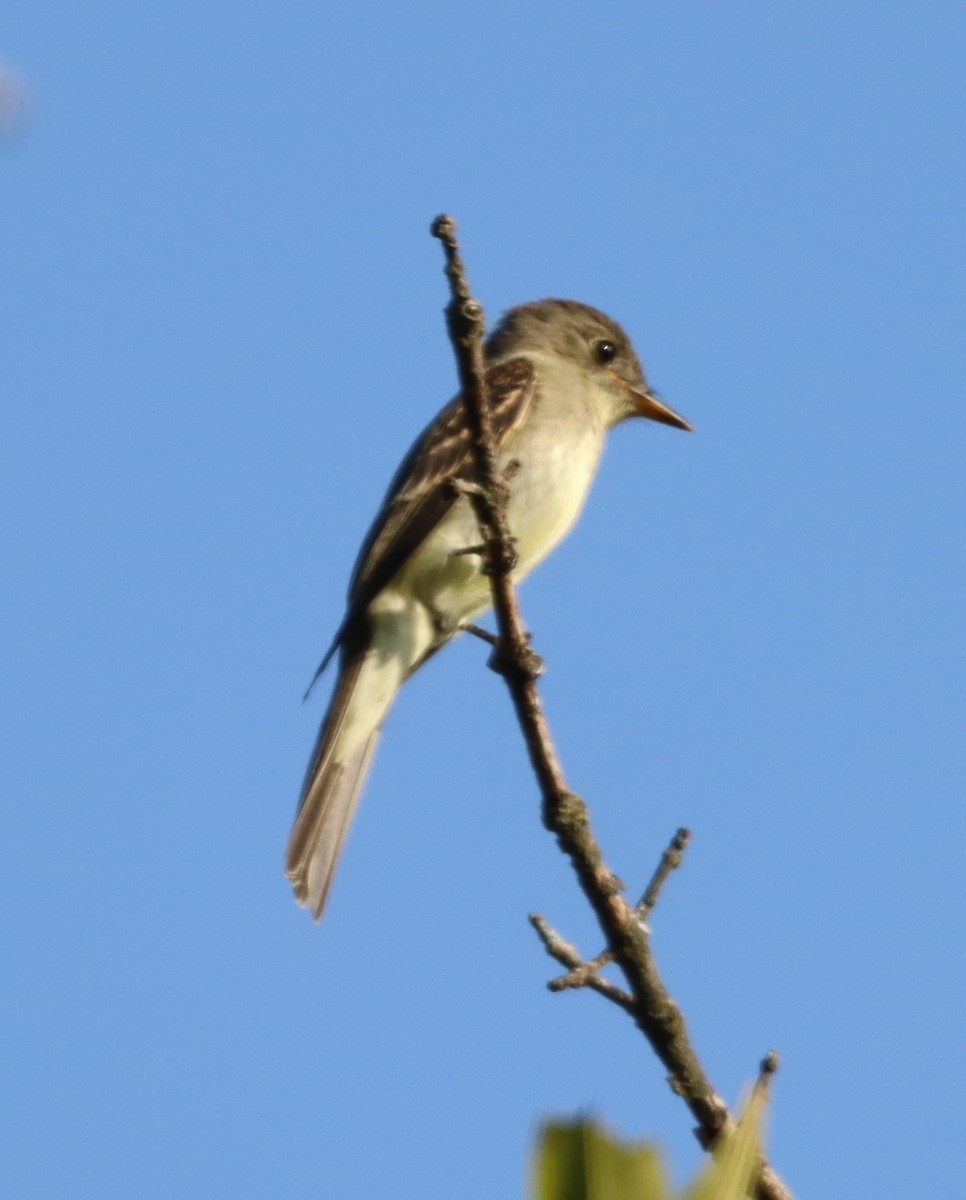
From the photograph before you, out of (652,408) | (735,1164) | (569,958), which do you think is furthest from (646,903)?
(652,408)

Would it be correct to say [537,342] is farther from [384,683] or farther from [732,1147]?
[732,1147]

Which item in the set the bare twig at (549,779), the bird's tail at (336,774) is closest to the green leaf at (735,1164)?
the bare twig at (549,779)

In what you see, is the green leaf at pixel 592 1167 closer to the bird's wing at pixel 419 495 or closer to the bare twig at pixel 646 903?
the bare twig at pixel 646 903

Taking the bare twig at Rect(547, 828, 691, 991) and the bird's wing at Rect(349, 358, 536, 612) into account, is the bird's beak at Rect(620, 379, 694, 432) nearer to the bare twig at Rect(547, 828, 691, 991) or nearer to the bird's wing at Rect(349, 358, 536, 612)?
the bird's wing at Rect(349, 358, 536, 612)

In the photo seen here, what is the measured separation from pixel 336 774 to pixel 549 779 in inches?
93.1

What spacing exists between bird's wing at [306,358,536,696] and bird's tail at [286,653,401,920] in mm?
191

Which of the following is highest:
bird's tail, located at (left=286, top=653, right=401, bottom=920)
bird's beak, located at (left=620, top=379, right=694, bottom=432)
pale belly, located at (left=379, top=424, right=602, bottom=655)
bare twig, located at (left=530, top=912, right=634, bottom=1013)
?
bird's beak, located at (left=620, top=379, right=694, bottom=432)

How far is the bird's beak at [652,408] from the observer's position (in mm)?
8125

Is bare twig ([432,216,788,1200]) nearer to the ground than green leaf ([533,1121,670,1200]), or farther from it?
farther from it

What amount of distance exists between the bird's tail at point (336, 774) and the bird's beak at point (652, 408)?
2.17 meters

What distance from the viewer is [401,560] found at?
6609 mm

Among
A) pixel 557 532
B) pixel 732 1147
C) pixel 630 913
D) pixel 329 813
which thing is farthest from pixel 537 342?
pixel 732 1147

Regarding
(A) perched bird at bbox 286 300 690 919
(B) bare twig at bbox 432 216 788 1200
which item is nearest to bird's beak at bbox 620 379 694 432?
(A) perched bird at bbox 286 300 690 919

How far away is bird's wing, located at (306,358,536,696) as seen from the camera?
6.60m
